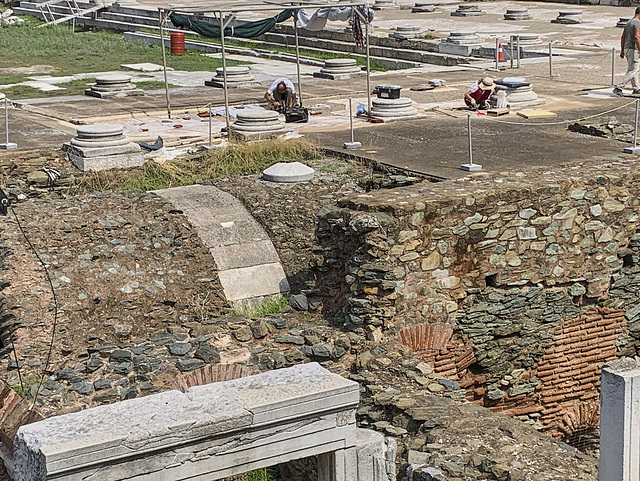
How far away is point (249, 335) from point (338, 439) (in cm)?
361

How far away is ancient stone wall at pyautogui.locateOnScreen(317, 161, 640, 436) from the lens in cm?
962

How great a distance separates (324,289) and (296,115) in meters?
6.55

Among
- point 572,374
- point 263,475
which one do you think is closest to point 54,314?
point 263,475

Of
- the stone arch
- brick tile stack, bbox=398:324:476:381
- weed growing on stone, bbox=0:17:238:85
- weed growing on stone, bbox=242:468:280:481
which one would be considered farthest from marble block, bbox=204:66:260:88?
weed growing on stone, bbox=242:468:280:481

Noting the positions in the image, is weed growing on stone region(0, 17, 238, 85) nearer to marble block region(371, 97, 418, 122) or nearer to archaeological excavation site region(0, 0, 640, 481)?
archaeological excavation site region(0, 0, 640, 481)

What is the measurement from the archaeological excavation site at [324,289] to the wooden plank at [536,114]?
6cm

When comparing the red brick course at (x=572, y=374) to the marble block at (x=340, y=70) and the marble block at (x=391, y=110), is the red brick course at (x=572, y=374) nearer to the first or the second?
the marble block at (x=391, y=110)

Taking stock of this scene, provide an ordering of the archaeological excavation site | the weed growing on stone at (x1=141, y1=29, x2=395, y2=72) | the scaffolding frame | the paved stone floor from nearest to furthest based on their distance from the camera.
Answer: the archaeological excavation site, the paved stone floor, the scaffolding frame, the weed growing on stone at (x1=141, y1=29, x2=395, y2=72)

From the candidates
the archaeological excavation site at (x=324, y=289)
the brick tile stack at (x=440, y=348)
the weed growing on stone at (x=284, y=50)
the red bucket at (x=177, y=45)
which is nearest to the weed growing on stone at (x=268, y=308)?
the archaeological excavation site at (x=324, y=289)

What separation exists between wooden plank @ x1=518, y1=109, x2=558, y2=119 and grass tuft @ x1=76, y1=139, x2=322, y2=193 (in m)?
3.77

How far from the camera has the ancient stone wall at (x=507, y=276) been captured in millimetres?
9625

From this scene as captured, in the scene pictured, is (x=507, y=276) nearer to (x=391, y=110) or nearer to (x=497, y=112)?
(x=391, y=110)

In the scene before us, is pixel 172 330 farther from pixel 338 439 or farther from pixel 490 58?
pixel 490 58

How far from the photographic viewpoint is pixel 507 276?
1025 cm
